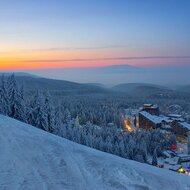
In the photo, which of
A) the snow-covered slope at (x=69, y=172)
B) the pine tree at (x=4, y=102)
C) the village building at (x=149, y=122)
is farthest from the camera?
the village building at (x=149, y=122)

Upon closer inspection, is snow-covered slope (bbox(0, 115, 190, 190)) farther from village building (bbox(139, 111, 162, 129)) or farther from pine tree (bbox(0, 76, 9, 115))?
village building (bbox(139, 111, 162, 129))

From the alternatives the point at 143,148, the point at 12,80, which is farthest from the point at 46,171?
the point at 143,148

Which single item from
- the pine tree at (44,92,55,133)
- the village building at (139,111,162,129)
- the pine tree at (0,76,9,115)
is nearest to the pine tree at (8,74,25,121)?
the pine tree at (0,76,9,115)

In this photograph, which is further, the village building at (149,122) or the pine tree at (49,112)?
the village building at (149,122)

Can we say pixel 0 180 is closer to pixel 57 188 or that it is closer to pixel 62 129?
pixel 57 188

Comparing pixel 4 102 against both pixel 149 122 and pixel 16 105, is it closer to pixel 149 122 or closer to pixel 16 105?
pixel 16 105

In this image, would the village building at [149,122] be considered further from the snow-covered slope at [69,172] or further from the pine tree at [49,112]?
the snow-covered slope at [69,172]

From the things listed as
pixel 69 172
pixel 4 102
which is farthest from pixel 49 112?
pixel 69 172

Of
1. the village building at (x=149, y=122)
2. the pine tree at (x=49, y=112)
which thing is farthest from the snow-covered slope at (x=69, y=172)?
the village building at (x=149, y=122)

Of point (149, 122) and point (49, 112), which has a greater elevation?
point (49, 112)
